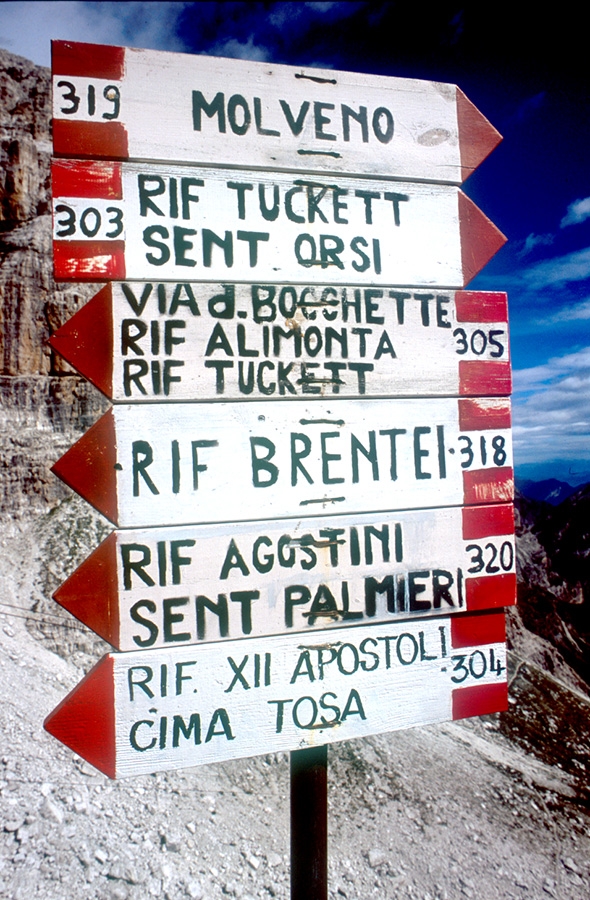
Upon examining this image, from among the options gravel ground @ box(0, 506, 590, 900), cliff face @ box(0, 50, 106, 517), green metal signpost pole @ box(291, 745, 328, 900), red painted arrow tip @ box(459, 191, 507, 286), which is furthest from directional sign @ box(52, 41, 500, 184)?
cliff face @ box(0, 50, 106, 517)

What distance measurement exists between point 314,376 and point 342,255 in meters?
0.37

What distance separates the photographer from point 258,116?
1512 mm

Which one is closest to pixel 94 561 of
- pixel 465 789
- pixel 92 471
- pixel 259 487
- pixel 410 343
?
pixel 92 471

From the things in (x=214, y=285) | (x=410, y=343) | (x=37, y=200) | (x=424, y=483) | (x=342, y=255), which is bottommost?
(x=424, y=483)

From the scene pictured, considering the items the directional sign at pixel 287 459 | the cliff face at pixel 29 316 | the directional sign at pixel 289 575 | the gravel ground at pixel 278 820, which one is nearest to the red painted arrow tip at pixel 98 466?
the directional sign at pixel 287 459

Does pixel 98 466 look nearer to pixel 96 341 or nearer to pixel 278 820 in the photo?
pixel 96 341

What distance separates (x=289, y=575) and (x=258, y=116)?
4.34 feet

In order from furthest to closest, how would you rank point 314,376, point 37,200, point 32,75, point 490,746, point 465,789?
point 32,75, point 37,200, point 490,746, point 465,789, point 314,376

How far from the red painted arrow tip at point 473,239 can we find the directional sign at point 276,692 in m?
1.10

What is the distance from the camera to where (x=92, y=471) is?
139cm

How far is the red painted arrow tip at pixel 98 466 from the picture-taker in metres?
1.38

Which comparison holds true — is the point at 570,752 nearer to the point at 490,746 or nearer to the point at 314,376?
the point at 490,746

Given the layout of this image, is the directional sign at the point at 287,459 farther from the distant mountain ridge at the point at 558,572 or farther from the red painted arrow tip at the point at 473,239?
the distant mountain ridge at the point at 558,572

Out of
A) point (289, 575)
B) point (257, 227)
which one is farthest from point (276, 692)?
point (257, 227)
